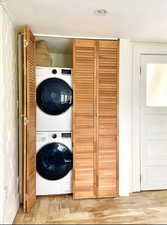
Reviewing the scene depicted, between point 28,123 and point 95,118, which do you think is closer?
point 28,123

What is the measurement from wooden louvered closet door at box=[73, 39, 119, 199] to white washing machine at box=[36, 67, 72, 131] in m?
0.14

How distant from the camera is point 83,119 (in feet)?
9.04

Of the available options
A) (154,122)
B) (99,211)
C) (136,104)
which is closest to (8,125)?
(99,211)

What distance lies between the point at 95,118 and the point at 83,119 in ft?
0.55

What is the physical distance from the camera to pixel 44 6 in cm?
191

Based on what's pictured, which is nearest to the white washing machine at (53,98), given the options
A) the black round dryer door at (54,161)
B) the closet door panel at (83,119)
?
the closet door panel at (83,119)

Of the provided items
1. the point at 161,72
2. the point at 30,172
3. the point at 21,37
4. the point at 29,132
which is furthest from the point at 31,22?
the point at 161,72

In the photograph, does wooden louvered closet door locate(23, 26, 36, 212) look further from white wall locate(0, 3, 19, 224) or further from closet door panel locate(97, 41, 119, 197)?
closet door panel locate(97, 41, 119, 197)

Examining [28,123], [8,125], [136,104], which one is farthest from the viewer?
[136,104]

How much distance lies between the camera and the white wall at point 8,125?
6.20 feet

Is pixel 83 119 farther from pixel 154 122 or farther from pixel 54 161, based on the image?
pixel 154 122

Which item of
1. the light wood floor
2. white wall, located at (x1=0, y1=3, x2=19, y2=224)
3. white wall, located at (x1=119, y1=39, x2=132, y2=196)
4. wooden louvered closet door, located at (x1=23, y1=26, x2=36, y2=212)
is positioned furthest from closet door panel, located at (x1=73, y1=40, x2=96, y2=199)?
white wall, located at (x1=0, y1=3, x2=19, y2=224)

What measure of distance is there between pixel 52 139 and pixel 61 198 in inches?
32.6

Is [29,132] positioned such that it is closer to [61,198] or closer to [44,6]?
[61,198]
